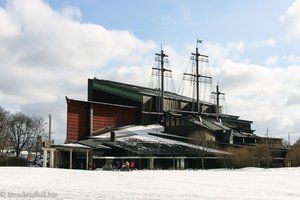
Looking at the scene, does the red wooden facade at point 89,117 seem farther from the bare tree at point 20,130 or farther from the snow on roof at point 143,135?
the bare tree at point 20,130

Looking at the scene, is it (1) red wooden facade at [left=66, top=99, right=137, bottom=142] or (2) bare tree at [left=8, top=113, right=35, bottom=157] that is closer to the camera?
(1) red wooden facade at [left=66, top=99, right=137, bottom=142]

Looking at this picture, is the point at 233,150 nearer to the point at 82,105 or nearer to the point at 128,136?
the point at 128,136

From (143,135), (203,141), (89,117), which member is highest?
(89,117)

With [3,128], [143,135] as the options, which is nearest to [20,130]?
[3,128]

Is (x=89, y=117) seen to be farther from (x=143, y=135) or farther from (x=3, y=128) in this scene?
(x=3, y=128)

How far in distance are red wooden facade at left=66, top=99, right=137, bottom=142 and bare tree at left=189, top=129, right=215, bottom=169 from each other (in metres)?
14.1

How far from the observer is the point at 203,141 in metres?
61.2

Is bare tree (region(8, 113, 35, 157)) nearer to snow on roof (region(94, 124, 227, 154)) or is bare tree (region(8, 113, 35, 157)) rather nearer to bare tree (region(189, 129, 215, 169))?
snow on roof (region(94, 124, 227, 154))

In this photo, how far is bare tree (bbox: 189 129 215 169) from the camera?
57378 millimetres

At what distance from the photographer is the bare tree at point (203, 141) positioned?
188 ft

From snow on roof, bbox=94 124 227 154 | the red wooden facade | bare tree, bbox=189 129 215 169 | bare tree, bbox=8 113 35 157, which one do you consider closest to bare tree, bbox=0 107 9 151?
bare tree, bbox=8 113 35 157

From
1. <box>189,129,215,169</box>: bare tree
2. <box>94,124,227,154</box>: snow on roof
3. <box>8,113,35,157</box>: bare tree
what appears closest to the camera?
<box>189,129,215,169</box>: bare tree

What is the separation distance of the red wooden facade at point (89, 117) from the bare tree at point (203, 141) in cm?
1406

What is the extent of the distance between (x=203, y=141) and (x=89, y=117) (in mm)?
18849
